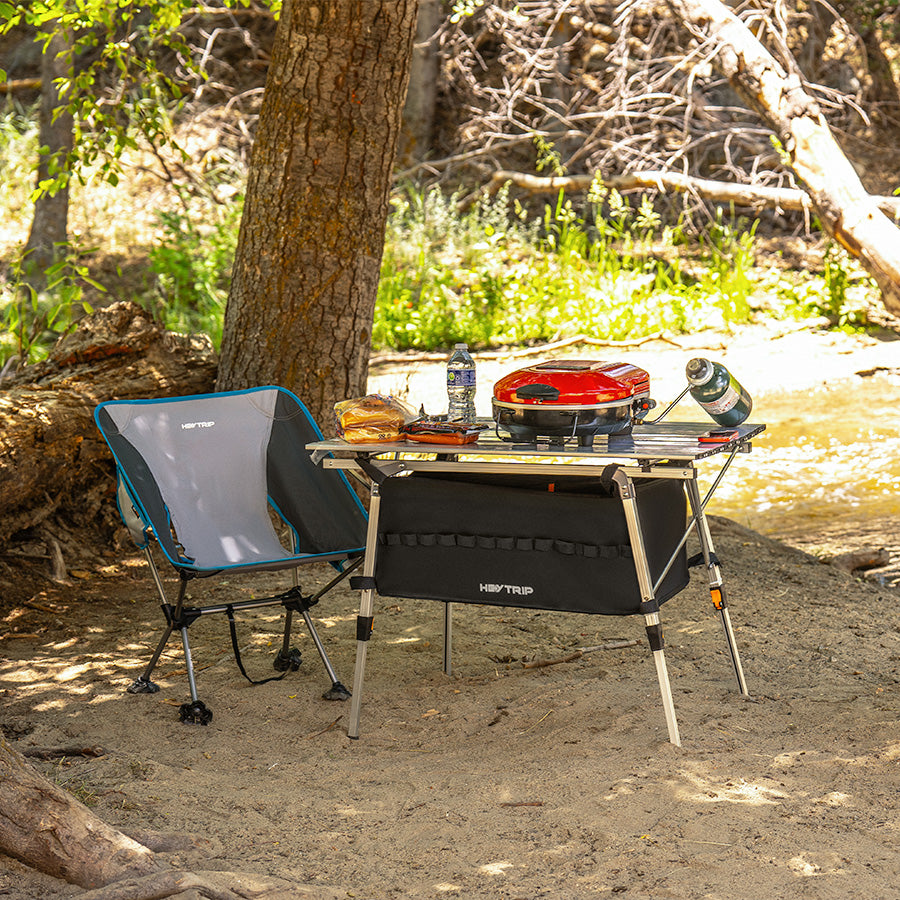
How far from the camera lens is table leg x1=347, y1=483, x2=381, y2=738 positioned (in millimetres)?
3484

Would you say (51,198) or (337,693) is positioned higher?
(51,198)

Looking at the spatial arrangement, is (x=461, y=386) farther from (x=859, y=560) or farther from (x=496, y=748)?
(x=859, y=560)

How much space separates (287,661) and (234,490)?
69cm

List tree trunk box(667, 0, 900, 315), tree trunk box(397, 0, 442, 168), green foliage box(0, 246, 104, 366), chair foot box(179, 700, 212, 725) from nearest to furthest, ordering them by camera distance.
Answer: chair foot box(179, 700, 212, 725), green foliage box(0, 246, 104, 366), tree trunk box(667, 0, 900, 315), tree trunk box(397, 0, 442, 168)

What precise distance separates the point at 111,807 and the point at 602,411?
1.72 metres

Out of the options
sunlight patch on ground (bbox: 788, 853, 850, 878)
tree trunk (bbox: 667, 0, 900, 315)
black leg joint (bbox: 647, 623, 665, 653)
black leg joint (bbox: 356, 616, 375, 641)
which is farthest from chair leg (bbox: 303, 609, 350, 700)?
tree trunk (bbox: 667, 0, 900, 315)

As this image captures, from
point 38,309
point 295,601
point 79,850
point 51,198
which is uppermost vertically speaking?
point 51,198

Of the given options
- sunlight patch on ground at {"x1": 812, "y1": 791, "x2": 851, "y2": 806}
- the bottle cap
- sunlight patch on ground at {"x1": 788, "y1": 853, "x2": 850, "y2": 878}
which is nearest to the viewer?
sunlight patch on ground at {"x1": 788, "y1": 853, "x2": 850, "y2": 878}

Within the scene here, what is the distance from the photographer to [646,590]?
10.5 feet

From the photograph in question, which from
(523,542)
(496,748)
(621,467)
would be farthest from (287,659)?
(621,467)

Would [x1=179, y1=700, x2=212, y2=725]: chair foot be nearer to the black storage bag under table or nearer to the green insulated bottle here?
the black storage bag under table

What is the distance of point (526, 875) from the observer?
8.50 feet

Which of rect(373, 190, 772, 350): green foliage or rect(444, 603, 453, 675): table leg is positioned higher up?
rect(373, 190, 772, 350): green foliage

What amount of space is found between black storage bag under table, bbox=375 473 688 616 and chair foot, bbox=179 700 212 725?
691 millimetres
